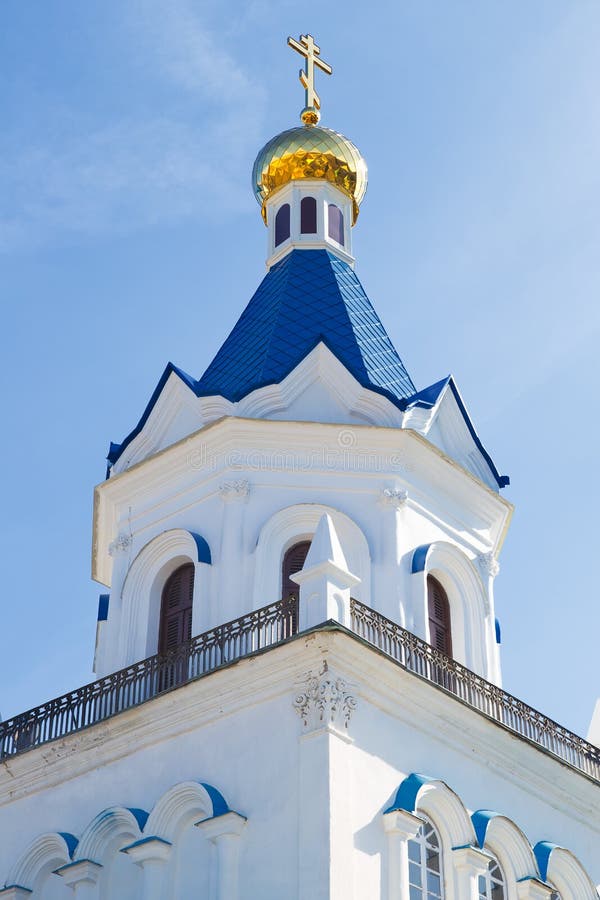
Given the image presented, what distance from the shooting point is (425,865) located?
16875mm

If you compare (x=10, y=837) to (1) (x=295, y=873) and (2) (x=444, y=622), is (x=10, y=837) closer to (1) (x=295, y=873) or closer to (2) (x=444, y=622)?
(1) (x=295, y=873)

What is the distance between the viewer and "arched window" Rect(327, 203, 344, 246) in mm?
25531

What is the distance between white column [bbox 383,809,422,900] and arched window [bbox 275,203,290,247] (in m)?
11.7

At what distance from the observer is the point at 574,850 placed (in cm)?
1891

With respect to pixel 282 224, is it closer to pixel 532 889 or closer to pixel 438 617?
pixel 438 617

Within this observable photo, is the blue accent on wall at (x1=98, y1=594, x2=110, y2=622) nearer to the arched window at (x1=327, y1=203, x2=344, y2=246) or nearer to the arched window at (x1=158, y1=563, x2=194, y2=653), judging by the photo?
the arched window at (x1=158, y1=563, x2=194, y2=653)

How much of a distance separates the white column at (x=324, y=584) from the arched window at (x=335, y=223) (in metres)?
8.90

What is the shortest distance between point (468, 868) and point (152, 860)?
11.3 feet

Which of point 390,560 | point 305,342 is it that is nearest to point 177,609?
point 390,560

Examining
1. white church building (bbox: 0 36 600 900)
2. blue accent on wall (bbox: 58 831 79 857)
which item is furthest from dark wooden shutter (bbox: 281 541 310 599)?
blue accent on wall (bbox: 58 831 79 857)

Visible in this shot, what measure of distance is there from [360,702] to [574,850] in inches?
152

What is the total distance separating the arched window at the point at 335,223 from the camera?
25531 millimetres

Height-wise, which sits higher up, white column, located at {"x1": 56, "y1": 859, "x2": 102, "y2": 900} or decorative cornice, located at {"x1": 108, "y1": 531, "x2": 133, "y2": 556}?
decorative cornice, located at {"x1": 108, "y1": 531, "x2": 133, "y2": 556}

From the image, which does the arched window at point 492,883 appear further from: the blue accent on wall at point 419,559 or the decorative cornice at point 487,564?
the decorative cornice at point 487,564
